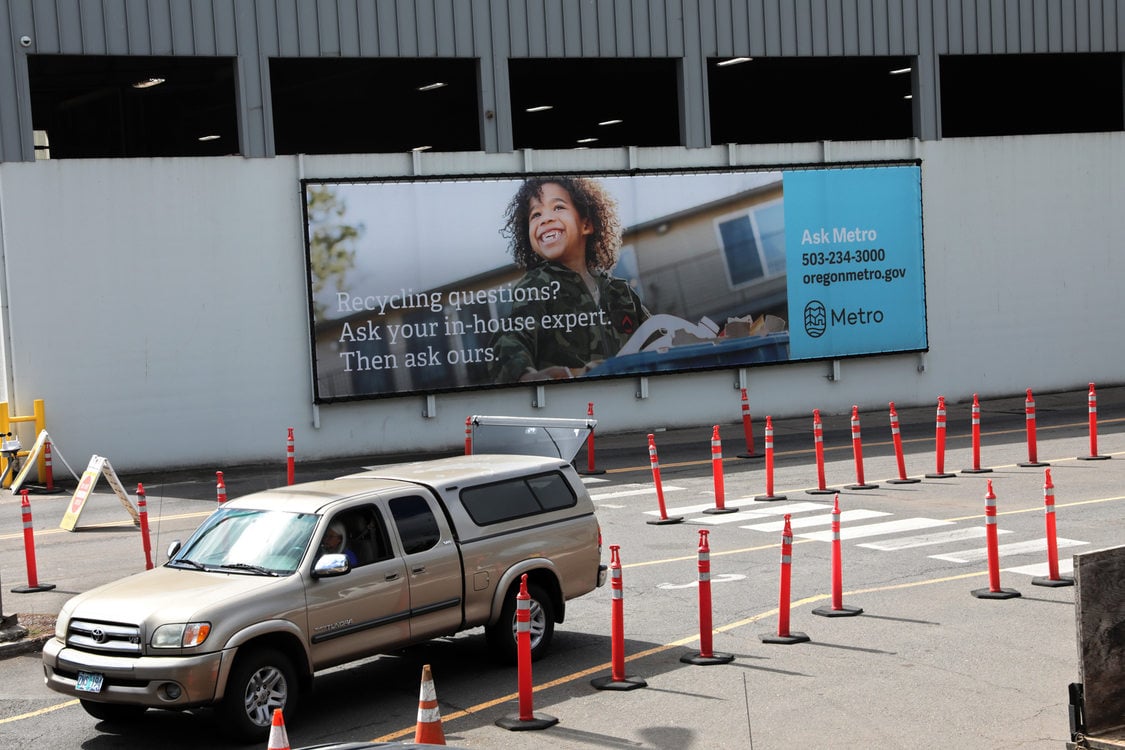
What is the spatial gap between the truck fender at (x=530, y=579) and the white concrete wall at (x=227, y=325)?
16.7 meters

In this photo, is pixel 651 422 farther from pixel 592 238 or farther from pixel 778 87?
pixel 778 87

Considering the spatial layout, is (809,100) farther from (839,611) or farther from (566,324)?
(839,611)

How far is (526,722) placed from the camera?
10125 mm

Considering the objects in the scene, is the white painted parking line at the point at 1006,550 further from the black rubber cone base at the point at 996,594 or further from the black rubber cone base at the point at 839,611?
the black rubber cone base at the point at 839,611

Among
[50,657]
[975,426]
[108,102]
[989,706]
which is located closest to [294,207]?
[108,102]

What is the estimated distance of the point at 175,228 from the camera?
27.0 metres

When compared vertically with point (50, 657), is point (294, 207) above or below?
above

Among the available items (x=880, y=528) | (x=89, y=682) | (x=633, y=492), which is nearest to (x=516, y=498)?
(x=89, y=682)

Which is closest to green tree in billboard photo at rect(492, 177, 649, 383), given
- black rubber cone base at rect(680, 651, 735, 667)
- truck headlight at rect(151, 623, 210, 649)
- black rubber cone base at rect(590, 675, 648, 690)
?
black rubber cone base at rect(680, 651, 735, 667)

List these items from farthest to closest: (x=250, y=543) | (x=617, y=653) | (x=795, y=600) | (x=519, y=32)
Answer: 1. (x=519, y=32)
2. (x=795, y=600)
3. (x=617, y=653)
4. (x=250, y=543)

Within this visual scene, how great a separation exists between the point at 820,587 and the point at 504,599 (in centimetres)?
435

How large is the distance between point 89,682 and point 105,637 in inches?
13.0

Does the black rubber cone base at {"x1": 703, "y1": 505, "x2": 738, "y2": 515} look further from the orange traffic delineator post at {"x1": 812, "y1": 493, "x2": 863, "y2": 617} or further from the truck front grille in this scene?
the truck front grille

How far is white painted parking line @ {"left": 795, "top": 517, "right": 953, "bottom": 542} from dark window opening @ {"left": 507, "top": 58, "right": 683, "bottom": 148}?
15.8 m
